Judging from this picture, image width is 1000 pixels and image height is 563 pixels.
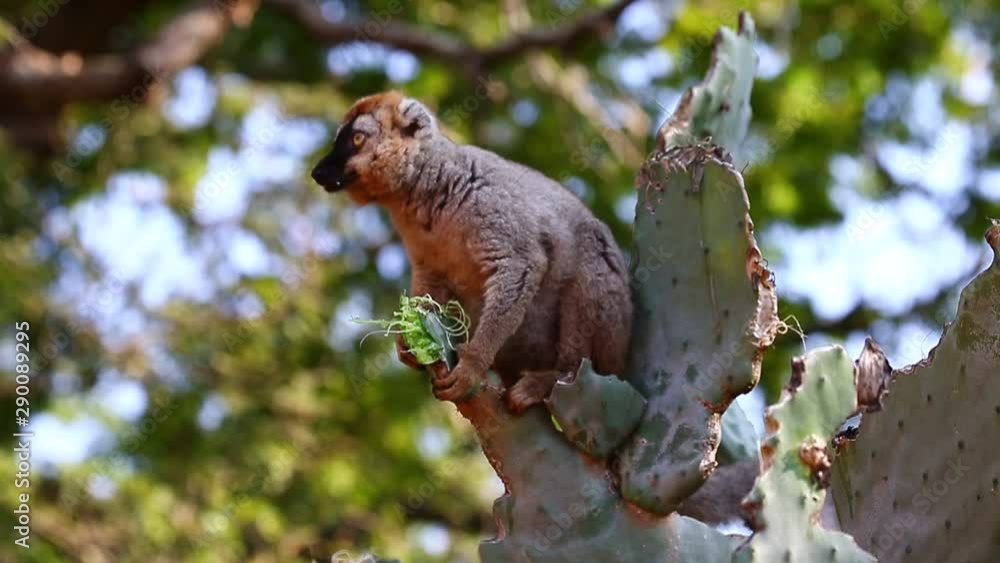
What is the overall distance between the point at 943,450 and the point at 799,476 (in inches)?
23.0

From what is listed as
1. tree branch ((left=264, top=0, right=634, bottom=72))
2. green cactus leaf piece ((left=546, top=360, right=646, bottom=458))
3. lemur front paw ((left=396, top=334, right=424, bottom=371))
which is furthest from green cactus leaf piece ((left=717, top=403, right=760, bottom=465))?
tree branch ((left=264, top=0, right=634, bottom=72))

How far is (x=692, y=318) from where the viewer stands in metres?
3.21

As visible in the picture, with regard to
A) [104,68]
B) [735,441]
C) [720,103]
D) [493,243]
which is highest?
[104,68]

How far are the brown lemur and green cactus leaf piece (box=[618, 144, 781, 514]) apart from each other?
0.33 m

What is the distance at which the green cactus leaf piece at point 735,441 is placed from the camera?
376cm

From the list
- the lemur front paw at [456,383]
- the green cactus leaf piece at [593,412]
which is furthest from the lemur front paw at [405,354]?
the green cactus leaf piece at [593,412]

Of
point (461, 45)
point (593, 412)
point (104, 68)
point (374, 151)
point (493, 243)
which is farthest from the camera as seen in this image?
point (461, 45)

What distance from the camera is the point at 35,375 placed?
10.2 meters

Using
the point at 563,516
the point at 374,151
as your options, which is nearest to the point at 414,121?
the point at 374,151

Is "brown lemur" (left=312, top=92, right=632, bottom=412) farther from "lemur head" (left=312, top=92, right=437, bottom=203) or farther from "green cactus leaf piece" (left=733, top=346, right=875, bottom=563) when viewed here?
"green cactus leaf piece" (left=733, top=346, right=875, bottom=563)

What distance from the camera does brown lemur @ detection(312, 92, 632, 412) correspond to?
147 inches

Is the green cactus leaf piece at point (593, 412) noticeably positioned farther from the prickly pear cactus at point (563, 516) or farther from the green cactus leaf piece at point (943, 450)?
the green cactus leaf piece at point (943, 450)

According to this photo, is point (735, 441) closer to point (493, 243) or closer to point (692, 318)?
point (692, 318)

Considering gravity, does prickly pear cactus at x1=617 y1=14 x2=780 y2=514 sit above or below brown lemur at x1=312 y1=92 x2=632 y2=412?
below
